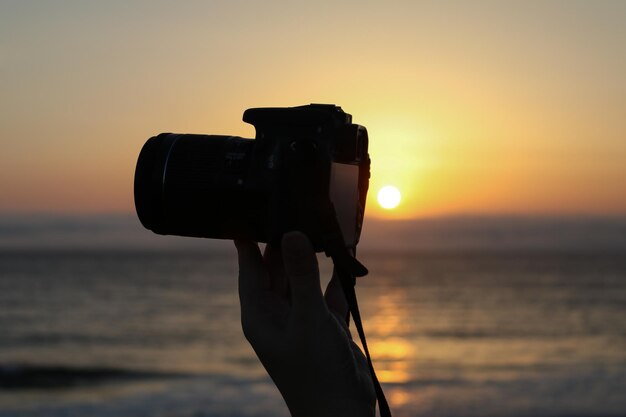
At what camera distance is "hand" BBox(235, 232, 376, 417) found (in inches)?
58.9

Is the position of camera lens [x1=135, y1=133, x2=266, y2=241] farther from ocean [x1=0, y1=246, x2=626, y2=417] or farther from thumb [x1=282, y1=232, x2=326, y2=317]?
ocean [x1=0, y1=246, x2=626, y2=417]

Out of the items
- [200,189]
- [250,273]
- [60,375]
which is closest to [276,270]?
[250,273]

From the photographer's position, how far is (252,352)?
16.9 m

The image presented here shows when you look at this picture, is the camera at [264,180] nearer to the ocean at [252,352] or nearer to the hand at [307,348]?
the hand at [307,348]

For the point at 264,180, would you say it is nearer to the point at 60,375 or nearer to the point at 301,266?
the point at 301,266

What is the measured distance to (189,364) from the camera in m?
16.2

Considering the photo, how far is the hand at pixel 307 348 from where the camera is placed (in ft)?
4.91

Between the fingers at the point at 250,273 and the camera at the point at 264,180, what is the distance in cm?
5

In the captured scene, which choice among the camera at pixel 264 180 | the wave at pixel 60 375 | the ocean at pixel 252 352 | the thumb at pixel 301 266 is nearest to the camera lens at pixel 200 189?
the camera at pixel 264 180

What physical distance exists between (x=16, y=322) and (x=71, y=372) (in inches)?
391

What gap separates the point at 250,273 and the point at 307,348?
0.77ft

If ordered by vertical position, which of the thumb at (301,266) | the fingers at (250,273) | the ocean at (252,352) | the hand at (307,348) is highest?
the thumb at (301,266)

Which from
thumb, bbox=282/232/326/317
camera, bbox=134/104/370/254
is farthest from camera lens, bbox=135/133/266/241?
thumb, bbox=282/232/326/317

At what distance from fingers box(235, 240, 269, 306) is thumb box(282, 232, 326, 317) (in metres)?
0.19
